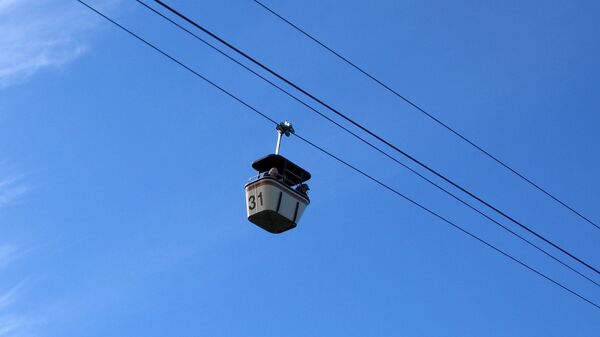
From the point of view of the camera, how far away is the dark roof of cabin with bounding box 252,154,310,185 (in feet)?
46.6

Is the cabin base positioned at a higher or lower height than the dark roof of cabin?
lower

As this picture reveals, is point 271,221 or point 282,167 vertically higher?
point 282,167

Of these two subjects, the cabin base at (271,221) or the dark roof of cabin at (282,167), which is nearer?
the cabin base at (271,221)

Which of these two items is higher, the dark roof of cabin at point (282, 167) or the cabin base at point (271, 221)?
the dark roof of cabin at point (282, 167)

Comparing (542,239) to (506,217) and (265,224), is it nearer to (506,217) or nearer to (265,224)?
(506,217)

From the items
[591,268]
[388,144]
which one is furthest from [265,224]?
[591,268]

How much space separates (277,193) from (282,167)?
0.46 m

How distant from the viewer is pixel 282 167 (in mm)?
14289

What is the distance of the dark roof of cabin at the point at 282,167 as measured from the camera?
14.2m

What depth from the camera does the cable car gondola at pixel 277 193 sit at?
14.0m

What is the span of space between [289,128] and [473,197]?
2.65 meters

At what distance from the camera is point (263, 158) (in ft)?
46.8

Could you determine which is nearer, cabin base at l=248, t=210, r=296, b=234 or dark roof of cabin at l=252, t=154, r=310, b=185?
cabin base at l=248, t=210, r=296, b=234

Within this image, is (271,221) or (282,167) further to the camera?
(282,167)
